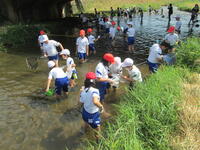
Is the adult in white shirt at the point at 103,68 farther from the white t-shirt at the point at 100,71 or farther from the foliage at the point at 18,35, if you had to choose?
the foliage at the point at 18,35

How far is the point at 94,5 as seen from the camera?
2191 inches

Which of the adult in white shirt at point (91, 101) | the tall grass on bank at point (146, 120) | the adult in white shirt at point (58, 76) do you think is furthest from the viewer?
the adult in white shirt at point (58, 76)

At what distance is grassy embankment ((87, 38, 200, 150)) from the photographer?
4.17 metres

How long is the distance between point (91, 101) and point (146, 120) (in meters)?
1.43

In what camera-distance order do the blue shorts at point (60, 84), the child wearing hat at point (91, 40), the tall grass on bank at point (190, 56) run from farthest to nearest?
the child wearing hat at point (91, 40), the tall grass on bank at point (190, 56), the blue shorts at point (60, 84)

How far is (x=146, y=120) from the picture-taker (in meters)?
4.85

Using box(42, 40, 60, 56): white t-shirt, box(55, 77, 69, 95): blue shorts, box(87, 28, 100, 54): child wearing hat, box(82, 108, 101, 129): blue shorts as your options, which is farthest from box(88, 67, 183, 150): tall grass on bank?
box(87, 28, 100, 54): child wearing hat

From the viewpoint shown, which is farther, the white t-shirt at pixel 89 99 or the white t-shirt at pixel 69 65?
the white t-shirt at pixel 69 65

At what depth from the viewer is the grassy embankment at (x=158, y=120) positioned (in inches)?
164

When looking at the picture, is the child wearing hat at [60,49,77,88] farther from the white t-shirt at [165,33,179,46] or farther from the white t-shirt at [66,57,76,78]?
the white t-shirt at [165,33,179,46]

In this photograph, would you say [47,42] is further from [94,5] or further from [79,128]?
[94,5]

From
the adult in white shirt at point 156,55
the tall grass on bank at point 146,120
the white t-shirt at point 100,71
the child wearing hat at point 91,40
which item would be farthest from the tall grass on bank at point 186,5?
the white t-shirt at point 100,71

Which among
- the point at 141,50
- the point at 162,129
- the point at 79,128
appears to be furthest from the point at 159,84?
the point at 141,50

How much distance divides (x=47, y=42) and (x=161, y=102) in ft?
21.5
